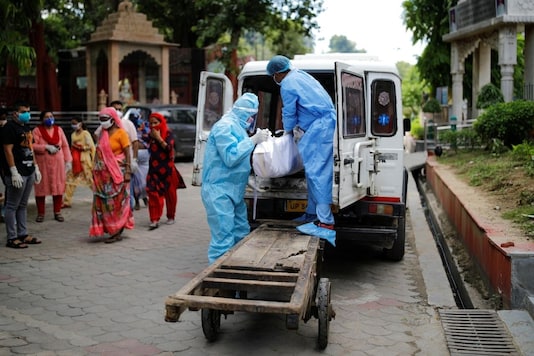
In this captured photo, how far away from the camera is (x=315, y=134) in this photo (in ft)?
19.4

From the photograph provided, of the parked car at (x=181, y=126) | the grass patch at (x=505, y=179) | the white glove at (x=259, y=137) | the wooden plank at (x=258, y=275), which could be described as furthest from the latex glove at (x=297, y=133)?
the parked car at (x=181, y=126)

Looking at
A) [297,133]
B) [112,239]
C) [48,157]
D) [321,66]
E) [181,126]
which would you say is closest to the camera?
[297,133]

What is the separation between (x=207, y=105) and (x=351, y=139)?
186 centimetres

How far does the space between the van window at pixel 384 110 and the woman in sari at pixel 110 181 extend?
3.34 meters

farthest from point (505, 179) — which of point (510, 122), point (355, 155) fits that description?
point (355, 155)

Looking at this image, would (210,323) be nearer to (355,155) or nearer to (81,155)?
(355,155)

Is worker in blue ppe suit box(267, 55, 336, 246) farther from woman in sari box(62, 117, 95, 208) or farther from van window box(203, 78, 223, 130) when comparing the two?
woman in sari box(62, 117, 95, 208)

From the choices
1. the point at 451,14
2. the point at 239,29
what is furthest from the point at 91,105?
the point at 451,14

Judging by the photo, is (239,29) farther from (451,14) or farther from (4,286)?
(4,286)

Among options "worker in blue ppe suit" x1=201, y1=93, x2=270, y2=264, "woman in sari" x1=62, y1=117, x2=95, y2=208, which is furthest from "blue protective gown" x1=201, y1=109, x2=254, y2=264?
"woman in sari" x1=62, y1=117, x2=95, y2=208

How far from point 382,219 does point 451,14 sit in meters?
15.8

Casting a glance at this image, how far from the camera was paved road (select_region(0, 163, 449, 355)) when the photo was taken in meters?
4.90

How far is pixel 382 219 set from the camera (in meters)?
7.07

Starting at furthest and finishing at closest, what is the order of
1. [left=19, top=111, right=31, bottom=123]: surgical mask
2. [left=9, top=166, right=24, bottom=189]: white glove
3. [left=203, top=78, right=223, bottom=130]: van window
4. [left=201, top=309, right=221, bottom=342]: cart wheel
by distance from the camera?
[left=19, top=111, right=31, bottom=123]: surgical mask < [left=9, top=166, right=24, bottom=189]: white glove < [left=203, top=78, right=223, bottom=130]: van window < [left=201, top=309, right=221, bottom=342]: cart wheel
